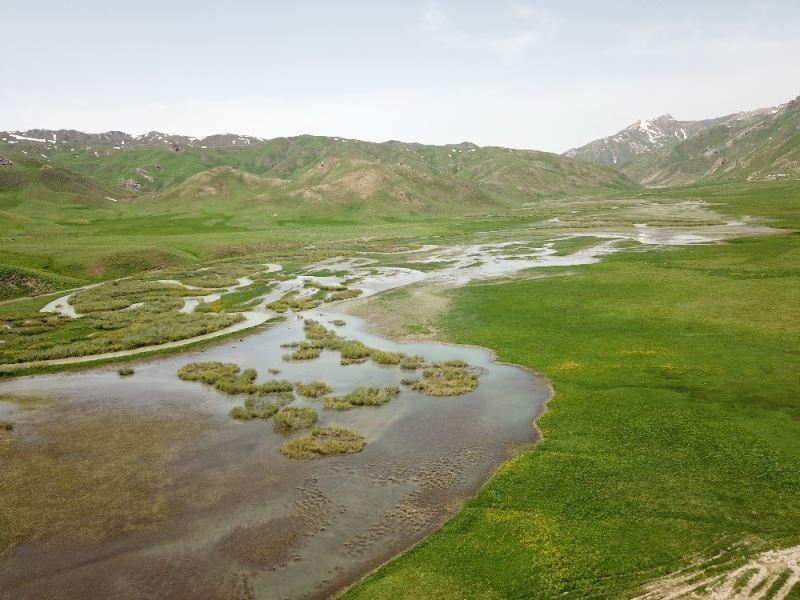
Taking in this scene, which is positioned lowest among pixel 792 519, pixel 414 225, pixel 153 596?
pixel 153 596

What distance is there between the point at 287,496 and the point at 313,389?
1473cm

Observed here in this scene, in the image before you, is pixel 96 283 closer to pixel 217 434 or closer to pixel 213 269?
pixel 213 269

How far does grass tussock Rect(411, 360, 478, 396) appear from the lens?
1559 inches

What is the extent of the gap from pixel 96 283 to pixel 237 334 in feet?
170

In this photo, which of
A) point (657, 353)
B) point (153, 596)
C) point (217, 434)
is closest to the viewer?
point (153, 596)

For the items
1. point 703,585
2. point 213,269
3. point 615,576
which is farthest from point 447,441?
point 213,269

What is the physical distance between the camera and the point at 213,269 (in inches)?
4117

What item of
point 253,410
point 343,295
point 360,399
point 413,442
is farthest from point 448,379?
point 343,295

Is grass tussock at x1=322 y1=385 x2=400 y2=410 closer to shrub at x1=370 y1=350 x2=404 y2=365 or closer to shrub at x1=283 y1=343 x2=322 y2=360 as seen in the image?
shrub at x1=370 y1=350 x2=404 y2=365

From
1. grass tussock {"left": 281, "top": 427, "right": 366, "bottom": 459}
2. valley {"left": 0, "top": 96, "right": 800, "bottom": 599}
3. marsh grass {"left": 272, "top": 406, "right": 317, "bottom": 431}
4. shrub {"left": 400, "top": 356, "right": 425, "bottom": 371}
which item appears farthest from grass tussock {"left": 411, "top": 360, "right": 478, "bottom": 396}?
marsh grass {"left": 272, "top": 406, "right": 317, "bottom": 431}

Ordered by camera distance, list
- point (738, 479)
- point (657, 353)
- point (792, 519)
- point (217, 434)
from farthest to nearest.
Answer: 1. point (657, 353)
2. point (217, 434)
3. point (738, 479)
4. point (792, 519)

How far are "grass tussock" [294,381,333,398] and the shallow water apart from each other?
1.33 m

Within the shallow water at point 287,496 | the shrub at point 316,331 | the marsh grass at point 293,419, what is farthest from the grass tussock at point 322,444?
the shrub at point 316,331

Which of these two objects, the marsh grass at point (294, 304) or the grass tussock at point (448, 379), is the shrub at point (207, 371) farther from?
the marsh grass at point (294, 304)
